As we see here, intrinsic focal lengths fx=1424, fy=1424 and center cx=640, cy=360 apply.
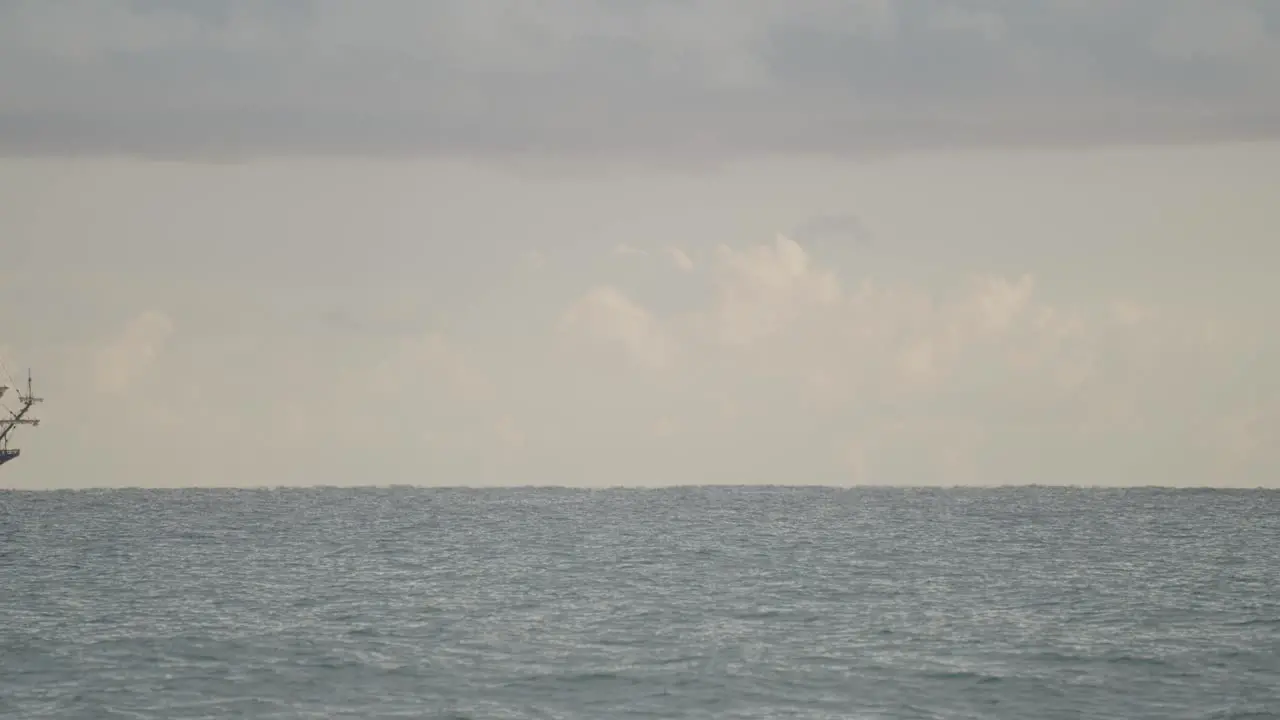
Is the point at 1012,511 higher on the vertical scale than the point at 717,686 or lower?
higher

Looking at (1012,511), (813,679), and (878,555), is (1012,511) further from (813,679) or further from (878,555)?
(813,679)

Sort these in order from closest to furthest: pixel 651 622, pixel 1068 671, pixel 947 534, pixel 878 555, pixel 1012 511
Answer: pixel 1068 671, pixel 651 622, pixel 878 555, pixel 947 534, pixel 1012 511

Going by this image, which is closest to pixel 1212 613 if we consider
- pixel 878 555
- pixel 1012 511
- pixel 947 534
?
pixel 878 555

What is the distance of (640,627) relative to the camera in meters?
60.1

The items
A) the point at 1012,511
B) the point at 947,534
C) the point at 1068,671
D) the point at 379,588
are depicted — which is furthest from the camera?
the point at 1012,511

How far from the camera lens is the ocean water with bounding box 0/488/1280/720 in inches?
1785

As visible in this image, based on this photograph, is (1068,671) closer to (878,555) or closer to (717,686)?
(717,686)

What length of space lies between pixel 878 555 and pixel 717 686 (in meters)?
53.1

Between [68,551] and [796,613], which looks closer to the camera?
[796,613]

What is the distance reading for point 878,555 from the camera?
9812 centimetres

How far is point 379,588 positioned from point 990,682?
124 ft

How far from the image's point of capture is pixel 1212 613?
214ft

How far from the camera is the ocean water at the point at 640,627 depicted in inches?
1785

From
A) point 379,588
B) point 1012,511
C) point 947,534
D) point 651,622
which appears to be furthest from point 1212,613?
point 1012,511
